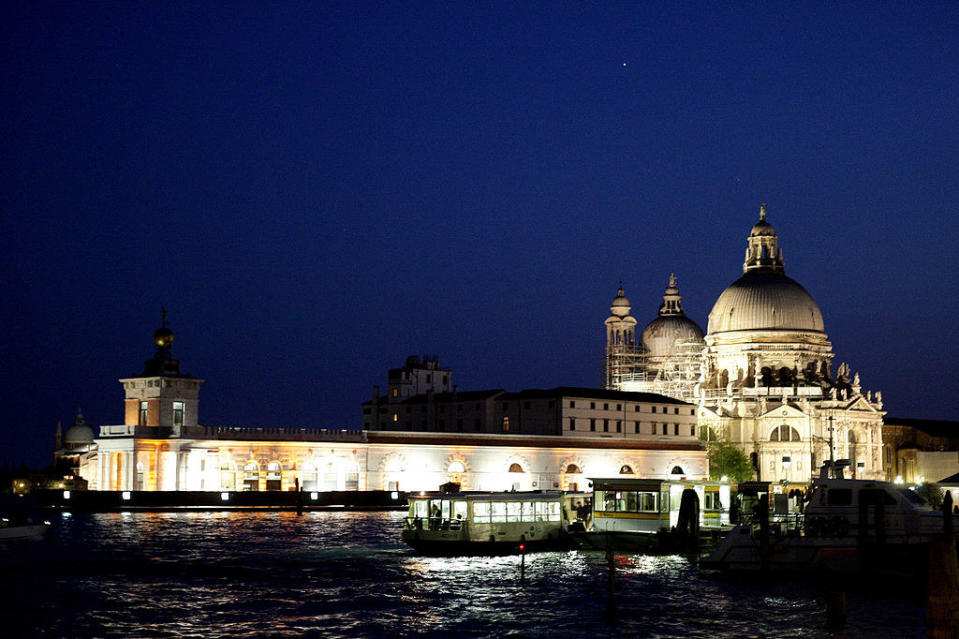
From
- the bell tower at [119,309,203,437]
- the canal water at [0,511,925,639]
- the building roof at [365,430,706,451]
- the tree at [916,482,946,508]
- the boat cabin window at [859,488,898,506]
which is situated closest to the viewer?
the canal water at [0,511,925,639]

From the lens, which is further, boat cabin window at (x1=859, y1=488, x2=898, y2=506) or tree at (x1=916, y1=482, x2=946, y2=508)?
tree at (x1=916, y1=482, x2=946, y2=508)

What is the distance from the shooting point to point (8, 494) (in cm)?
15750

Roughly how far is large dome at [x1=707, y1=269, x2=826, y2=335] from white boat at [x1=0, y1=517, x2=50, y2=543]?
257 feet

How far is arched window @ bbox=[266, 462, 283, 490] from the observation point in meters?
86.4

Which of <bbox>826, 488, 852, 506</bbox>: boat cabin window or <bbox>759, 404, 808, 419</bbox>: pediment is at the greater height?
<bbox>759, 404, 808, 419</bbox>: pediment

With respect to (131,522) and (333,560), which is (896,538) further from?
(131,522)

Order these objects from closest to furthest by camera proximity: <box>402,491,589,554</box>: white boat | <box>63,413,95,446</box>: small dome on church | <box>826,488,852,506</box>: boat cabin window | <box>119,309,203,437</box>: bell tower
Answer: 1. <box>826,488,852,506</box>: boat cabin window
2. <box>402,491,589,554</box>: white boat
3. <box>119,309,203,437</box>: bell tower
4. <box>63,413,95,446</box>: small dome on church

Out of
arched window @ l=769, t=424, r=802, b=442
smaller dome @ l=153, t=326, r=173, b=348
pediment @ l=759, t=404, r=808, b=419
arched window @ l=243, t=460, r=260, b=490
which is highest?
smaller dome @ l=153, t=326, r=173, b=348

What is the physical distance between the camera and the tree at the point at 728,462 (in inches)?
4284

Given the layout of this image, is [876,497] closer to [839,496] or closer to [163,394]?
[839,496]

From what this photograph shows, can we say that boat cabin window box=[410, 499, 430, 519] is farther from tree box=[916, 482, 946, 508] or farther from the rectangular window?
the rectangular window

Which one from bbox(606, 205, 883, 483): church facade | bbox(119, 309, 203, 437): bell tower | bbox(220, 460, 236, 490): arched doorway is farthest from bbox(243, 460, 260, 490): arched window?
bbox(606, 205, 883, 483): church facade

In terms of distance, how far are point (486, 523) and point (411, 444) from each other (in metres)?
44.5

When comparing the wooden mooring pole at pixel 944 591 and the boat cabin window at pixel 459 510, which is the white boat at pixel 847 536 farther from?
the wooden mooring pole at pixel 944 591
